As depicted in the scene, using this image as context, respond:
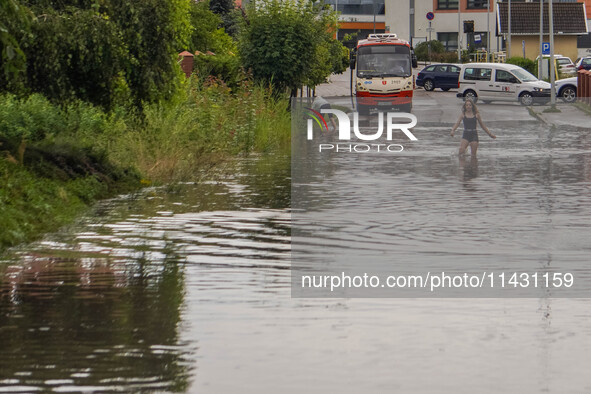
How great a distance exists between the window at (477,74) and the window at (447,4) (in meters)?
59.9

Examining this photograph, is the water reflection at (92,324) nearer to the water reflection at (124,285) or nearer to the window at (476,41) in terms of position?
the water reflection at (124,285)

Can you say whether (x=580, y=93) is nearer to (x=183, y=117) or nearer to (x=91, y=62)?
(x=183, y=117)

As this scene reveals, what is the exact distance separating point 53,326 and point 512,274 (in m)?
4.27

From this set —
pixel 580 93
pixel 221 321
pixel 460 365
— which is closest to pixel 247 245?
pixel 221 321

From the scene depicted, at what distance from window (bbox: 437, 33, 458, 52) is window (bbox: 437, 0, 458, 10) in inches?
95.8

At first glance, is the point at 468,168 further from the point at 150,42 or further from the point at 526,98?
the point at 526,98

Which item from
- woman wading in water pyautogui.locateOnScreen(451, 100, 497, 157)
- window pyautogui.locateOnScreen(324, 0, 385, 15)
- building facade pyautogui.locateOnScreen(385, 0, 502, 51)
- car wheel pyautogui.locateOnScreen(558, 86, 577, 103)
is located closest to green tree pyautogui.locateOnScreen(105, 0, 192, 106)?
woman wading in water pyautogui.locateOnScreen(451, 100, 497, 157)

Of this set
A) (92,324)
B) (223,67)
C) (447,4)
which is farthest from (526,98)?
(447,4)

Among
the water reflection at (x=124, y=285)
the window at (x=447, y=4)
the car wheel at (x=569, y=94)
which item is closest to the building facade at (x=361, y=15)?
the window at (x=447, y=4)

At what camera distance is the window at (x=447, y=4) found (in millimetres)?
110688

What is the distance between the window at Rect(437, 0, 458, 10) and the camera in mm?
110688

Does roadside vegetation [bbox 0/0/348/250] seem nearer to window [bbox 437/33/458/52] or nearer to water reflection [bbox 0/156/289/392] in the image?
water reflection [bbox 0/156/289/392]

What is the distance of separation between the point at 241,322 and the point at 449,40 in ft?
348

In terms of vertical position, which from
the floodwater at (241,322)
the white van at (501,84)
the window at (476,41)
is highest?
the window at (476,41)
